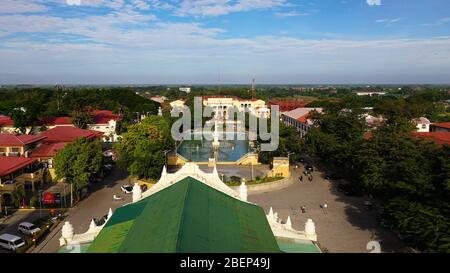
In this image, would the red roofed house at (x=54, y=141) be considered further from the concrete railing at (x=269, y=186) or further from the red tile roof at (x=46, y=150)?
the concrete railing at (x=269, y=186)

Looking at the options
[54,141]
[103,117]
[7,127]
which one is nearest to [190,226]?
[54,141]

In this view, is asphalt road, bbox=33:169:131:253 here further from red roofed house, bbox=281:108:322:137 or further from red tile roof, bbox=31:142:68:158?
red roofed house, bbox=281:108:322:137

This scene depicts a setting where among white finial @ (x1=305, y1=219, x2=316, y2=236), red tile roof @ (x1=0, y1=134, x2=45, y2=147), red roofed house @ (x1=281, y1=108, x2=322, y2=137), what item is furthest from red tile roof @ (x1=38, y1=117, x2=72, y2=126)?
white finial @ (x1=305, y1=219, x2=316, y2=236)

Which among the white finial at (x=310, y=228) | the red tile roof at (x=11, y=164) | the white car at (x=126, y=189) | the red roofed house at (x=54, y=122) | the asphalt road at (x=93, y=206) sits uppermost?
the red roofed house at (x=54, y=122)

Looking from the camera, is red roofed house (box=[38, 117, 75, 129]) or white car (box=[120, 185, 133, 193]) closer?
white car (box=[120, 185, 133, 193])

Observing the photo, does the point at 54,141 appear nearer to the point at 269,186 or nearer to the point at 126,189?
the point at 126,189

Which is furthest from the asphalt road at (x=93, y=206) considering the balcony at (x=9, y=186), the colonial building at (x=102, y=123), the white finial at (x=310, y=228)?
the colonial building at (x=102, y=123)
